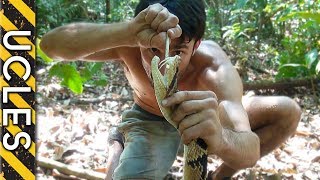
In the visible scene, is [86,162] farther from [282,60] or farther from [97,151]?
[282,60]

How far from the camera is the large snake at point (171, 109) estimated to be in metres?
1.45

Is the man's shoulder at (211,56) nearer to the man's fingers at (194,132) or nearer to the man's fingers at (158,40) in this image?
the man's fingers at (158,40)

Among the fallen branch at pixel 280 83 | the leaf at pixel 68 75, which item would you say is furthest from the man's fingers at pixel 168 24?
the fallen branch at pixel 280 83

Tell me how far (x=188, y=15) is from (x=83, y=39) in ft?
1.81

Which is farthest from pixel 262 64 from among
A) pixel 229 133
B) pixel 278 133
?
pixel 229 133

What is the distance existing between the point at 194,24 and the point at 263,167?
1.46 metres

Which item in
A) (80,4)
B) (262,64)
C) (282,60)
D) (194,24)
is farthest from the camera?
(80,4)

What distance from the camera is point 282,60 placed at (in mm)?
5562

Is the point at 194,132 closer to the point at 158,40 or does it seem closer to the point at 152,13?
the point at 158,40

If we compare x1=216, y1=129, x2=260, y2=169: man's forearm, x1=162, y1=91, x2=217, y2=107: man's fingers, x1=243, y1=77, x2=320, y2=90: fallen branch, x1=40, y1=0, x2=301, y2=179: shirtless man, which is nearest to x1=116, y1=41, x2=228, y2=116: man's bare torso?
x1=40, y1=0, x2=301, y2=179: shirtless man

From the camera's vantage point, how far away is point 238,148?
75.6 inches

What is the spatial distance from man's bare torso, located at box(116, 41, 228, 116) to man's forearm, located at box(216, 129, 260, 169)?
53 cm

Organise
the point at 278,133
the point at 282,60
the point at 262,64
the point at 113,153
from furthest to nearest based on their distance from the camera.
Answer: the point at 262,64
the point at 282,60
the point at 113,153
the point at 278,133

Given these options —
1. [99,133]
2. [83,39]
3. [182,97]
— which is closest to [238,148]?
[182,97]
